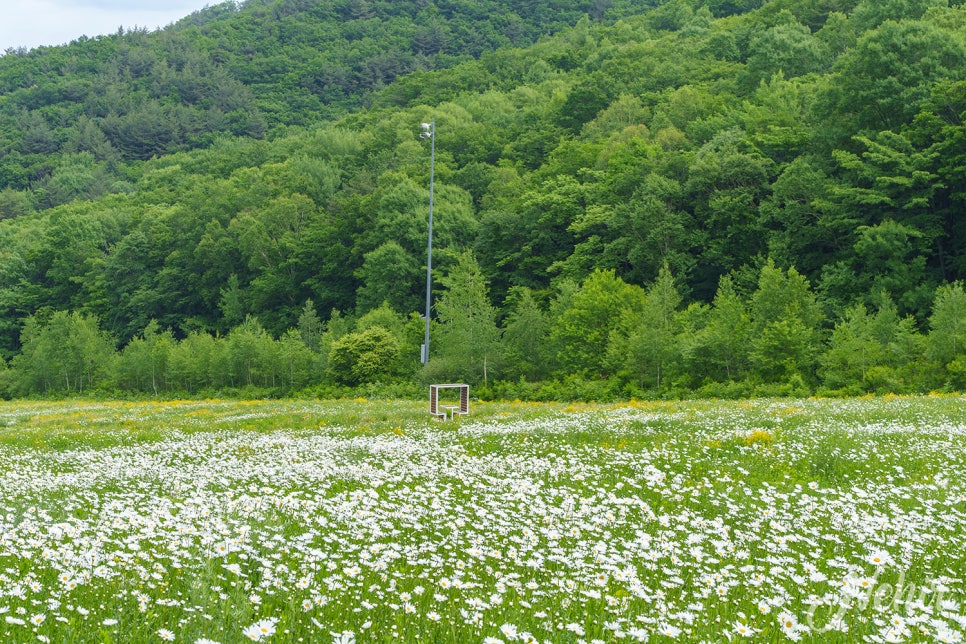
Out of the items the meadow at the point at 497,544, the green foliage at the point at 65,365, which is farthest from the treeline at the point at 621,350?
the meadow at the point at 497,544

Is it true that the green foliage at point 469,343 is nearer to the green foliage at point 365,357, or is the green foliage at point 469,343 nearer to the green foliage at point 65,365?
the green foliage at point 365,357

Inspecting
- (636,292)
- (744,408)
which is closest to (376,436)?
(744,408)

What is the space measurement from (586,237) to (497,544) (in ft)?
230

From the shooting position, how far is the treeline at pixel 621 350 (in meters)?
39.2

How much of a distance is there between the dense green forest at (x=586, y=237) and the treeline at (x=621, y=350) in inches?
7.3

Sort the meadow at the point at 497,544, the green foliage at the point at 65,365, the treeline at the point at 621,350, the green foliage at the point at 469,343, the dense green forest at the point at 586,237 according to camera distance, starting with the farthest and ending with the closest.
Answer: the green foliage at the point at 65,365
the green foliage at the point at 469,343
the dense green forest at the point at 586,237
the treeline at the point at 621,350
the meadow at the point at 497,544

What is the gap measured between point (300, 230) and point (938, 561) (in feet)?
346

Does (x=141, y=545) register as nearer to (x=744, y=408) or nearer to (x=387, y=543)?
(x=387, y=543)

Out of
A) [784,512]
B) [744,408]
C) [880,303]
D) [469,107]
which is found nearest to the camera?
[784,512]

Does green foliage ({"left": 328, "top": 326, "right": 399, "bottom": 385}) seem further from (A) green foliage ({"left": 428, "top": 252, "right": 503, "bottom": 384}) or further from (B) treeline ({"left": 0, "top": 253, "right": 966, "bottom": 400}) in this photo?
(A) green foliage ({"left": 428, "top": 252, "right": 503, "bottom": 384})

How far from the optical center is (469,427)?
23156 millimetres

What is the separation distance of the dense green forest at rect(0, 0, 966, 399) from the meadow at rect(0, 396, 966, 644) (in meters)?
26.8

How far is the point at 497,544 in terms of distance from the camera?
8.34m

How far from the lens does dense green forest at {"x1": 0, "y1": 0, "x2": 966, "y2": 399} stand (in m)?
47.1
